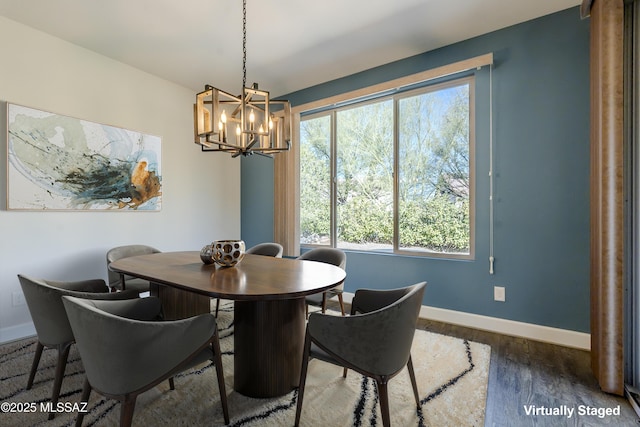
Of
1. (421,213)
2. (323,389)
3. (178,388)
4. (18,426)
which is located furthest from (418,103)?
(18,426)

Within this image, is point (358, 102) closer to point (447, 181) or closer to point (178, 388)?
point (447, 181)

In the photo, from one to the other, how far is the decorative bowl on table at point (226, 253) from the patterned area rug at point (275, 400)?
696 millimetres

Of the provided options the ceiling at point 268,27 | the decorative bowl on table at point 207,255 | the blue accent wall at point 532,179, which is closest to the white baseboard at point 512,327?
the blue accent wall at point 532,179

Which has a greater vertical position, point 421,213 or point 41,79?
point 41,79

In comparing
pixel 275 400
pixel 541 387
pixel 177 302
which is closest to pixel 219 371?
pixel 275 400

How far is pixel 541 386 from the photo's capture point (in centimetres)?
181

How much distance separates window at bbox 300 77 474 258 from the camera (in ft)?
9.36

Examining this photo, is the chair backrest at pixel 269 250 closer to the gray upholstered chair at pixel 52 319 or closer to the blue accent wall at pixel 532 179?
the blue accent wall at pixel 532 179

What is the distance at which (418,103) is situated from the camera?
3.06 meters

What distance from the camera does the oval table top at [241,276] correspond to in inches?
54.2

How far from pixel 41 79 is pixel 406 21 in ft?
10.1

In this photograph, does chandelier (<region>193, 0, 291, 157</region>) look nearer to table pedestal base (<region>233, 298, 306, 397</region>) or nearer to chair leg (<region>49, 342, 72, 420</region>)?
table pedestal base (<region>233, 298, 306, 397</region>)

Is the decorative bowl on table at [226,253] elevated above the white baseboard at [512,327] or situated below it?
above

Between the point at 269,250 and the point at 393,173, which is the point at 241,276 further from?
the point at 393,173
